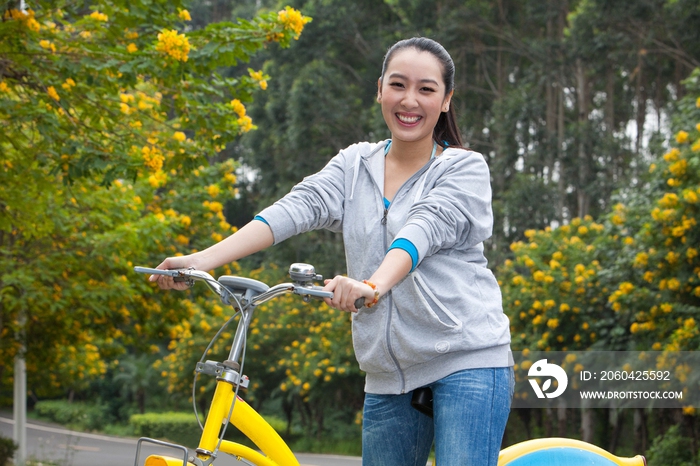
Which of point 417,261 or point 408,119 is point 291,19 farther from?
point 417,261

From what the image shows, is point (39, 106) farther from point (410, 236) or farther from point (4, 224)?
point (410, 236)

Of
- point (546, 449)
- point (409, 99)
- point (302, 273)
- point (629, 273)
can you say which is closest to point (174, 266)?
point (302, 273)

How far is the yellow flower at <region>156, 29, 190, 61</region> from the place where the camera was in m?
5.54

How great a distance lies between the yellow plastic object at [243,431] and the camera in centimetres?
202

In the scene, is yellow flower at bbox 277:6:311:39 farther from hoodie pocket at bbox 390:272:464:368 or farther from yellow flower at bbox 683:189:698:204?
yellow flower at bbox 683:189:698:204

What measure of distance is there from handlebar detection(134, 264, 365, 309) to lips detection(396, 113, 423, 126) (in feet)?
2.11

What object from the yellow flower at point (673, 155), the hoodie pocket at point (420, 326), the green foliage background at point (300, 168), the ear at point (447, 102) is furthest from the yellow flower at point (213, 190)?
the hoodie pocket at point (420, 326)

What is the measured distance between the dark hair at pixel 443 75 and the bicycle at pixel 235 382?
2.63ft

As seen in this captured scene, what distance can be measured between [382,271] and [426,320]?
0.30 meters

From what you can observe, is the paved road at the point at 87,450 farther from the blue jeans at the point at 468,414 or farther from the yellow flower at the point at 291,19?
the blue jeans at the point at 468,414

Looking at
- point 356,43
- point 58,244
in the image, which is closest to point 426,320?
point 58,244

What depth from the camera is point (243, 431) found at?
219cm

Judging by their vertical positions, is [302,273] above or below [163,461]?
above

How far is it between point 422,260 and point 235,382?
2.07ft
